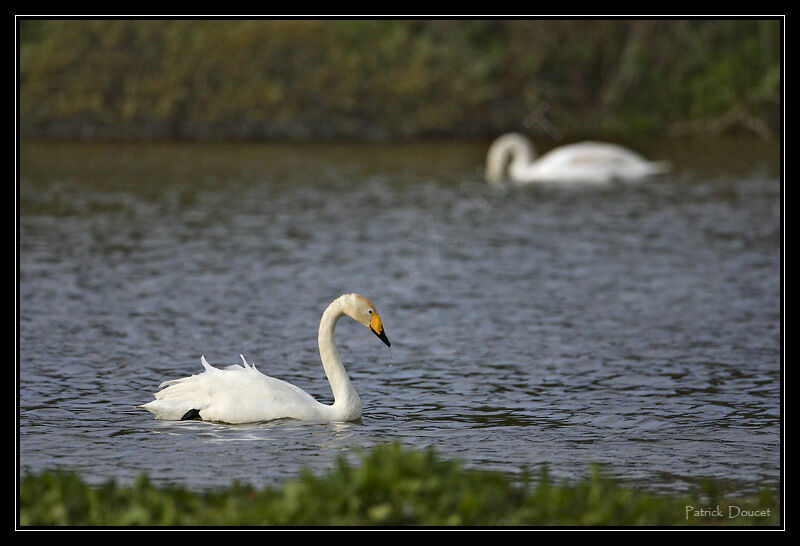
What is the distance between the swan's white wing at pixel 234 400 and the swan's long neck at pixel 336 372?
0.59ft

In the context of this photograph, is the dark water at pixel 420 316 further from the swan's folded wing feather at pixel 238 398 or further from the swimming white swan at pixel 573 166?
the swimming white swan at pixel 573 166

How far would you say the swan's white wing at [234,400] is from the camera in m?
10.1

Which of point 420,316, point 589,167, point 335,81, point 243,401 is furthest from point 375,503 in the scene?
point 335,81

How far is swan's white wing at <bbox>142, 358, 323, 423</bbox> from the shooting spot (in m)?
10.1

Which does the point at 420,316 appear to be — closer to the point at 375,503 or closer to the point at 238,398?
the point at 238,398

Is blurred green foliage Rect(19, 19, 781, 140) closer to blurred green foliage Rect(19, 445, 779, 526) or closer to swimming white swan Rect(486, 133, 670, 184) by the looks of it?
swimming white swan Rect(486, 133, 670, 184)

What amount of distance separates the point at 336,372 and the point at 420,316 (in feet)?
13.1

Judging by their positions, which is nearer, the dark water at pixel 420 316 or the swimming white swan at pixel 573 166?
the dark water at pixel 420 316

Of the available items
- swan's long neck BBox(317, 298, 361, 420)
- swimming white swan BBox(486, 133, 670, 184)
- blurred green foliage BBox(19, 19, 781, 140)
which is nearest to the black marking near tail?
swan's long neck BBox(317, 298, 361, 420)

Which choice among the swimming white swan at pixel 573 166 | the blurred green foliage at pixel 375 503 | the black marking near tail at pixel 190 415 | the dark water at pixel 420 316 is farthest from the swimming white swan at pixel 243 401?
the swimming white swan at pixel 573 166

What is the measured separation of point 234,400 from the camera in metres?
10.1

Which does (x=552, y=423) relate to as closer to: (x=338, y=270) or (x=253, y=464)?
(x=253, y=464)
